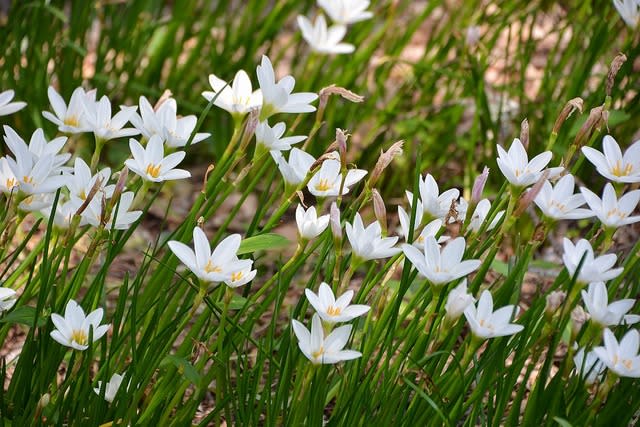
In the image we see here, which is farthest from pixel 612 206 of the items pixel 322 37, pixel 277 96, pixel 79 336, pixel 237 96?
pixel 322 37

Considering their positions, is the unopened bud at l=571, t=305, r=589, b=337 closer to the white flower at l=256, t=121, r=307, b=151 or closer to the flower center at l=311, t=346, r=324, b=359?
the flower center at l=311, t=346, r=324, b=359

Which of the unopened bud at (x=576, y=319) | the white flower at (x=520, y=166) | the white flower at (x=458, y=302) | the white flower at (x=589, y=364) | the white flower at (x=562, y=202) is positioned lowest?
the white flower at (x=589, y=364)

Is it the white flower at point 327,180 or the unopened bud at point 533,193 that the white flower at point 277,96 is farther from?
the unopened bud at point 533,193

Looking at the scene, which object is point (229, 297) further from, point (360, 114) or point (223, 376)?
point (360, 114)

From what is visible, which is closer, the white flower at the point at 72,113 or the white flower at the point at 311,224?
the white flower at the point at 311,224

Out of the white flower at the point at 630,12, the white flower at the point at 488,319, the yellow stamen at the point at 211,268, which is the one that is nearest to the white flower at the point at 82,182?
the yellow stamen at the point at 211,268

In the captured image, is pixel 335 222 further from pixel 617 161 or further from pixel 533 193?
pixel 617 161

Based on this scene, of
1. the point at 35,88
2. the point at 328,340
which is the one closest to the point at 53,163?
the point at 328,340
